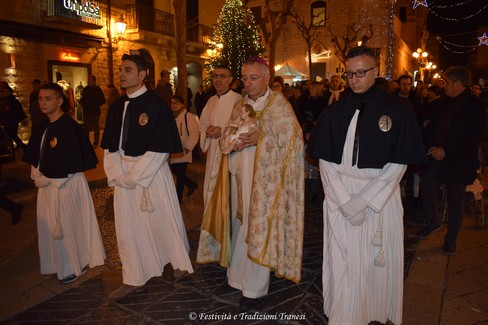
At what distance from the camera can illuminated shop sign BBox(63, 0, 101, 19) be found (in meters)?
16.3

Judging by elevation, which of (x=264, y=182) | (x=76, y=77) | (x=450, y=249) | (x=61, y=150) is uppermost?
(x=76, y=77)

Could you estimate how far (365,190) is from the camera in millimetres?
3115

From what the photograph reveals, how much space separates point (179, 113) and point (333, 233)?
15.4 feet

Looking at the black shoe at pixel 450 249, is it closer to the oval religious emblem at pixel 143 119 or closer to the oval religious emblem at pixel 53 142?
the oval religious emblem at pixel 143 119

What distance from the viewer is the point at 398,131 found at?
122 inches

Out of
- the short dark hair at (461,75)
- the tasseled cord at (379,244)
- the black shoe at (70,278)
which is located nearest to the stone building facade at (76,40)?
the black shoe at (70,278)

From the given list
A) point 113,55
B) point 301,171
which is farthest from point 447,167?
point 113,55

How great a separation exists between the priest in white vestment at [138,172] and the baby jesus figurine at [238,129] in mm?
521

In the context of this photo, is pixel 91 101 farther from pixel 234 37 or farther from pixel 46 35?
pixel 234 37

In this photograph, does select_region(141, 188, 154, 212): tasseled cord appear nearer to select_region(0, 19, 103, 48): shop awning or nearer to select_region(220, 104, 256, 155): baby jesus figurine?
select_region(220, 104, 256, 155): baby jesus figurine

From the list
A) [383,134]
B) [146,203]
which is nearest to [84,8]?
[146,203]

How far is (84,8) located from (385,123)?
16810mm

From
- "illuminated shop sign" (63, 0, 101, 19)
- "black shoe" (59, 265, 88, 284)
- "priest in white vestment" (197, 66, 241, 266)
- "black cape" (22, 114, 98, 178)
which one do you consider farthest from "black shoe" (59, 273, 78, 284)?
"illuminated shop sign" (63, 0, 101, 19)

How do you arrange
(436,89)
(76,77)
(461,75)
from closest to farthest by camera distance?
(461,75) < (436,89) < (76,77)
